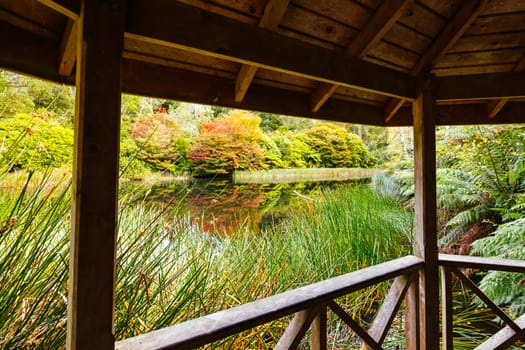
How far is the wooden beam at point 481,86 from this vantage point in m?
1.82

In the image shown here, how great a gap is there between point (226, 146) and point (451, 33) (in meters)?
4.85

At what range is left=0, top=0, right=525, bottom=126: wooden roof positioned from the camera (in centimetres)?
110

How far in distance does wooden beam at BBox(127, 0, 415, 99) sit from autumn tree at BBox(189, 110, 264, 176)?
3.66 meters

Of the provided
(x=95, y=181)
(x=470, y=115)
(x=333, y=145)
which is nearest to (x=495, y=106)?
(x=470, y=115)

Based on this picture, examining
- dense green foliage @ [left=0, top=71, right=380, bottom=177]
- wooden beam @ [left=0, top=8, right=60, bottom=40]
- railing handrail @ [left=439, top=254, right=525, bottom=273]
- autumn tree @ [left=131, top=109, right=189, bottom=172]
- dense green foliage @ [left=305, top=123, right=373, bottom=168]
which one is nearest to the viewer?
wooden beam @ [left=0, top=8, right=60, bottom=40]

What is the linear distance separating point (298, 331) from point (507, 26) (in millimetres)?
1991

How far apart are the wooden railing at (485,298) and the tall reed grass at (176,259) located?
1.00 metres

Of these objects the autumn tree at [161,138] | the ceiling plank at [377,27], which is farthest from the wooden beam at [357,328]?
the autumn tree at [161,138]

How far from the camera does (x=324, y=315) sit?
4.90ft

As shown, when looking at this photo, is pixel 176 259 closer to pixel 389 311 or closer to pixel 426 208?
pixel 389 311

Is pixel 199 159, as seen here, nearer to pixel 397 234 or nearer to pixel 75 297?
pixel 397 234

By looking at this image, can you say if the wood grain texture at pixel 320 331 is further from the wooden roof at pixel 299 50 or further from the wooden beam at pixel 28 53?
the wooden beam at pixel 28 53

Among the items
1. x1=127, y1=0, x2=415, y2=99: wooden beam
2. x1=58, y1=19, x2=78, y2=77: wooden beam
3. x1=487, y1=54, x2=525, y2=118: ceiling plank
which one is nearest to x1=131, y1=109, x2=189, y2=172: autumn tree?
x1=58, y1=19, x2=78, y2=77: wooden beam

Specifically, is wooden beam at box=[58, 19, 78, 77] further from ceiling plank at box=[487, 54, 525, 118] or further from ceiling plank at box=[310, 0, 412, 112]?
ceiling plank at box=[487, 54, 525, 118]
